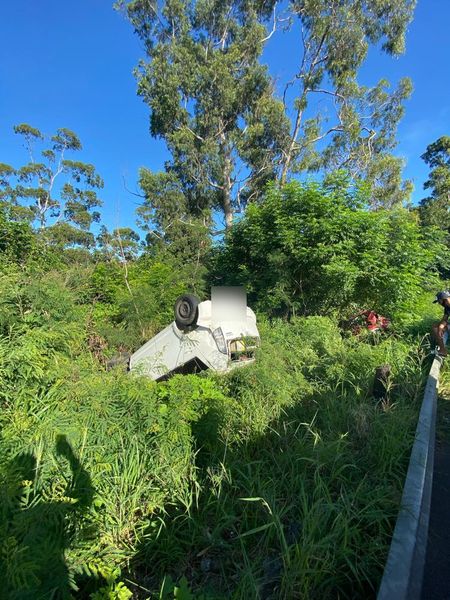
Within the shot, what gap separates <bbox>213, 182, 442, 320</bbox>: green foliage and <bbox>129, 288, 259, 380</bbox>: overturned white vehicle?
280cm

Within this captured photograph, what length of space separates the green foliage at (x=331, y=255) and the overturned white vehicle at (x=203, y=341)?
9.18 ft

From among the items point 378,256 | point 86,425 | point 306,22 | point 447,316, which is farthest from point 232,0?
point 86,425

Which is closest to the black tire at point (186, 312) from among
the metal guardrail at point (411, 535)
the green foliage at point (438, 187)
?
the metal guardrail at point (411, 535)

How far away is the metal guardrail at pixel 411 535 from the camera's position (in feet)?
5.06

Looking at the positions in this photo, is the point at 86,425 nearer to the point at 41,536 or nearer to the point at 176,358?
the point at 41,536

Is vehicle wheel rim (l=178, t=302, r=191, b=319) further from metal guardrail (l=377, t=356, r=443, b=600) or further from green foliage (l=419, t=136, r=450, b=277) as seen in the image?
green foliage (l=419, t=136, r=450, b=277)

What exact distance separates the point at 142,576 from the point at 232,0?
22.5 metres

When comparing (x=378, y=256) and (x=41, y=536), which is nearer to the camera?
(x=41, y=536)

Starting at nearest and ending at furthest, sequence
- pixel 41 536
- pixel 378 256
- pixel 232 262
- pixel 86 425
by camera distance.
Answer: pixel 41 536 < pixel 86 425 < pixel 378 256 < pixel 232 262

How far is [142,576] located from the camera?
6.55 ft

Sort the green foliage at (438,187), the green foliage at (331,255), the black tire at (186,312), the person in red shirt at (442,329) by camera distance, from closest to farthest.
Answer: the black tire at (186,312), the person in red shirt at (442,329), the green foliage at (331,255), the green foliage at (438,187)

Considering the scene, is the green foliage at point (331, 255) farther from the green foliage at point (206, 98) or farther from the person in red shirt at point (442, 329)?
the green foliage at point (206, 98)

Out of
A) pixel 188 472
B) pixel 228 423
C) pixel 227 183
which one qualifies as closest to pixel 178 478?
pixel 188 472

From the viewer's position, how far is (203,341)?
4641 mm
